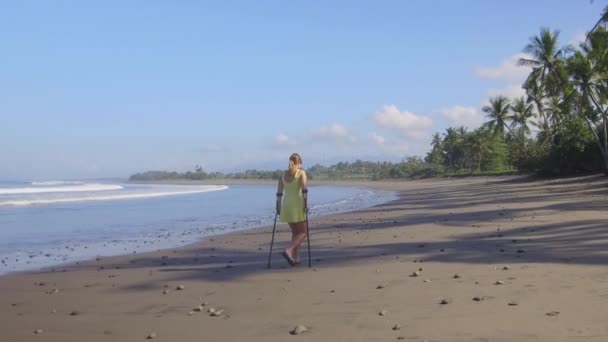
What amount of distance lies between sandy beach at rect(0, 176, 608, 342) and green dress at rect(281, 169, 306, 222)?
0.77 metres

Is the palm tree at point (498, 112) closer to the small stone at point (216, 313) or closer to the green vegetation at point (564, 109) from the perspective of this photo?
the green vegetation at point (564, 109)

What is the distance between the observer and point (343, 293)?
672cm

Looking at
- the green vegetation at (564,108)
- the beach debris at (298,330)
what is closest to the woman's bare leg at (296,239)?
the beach debris at (298,330)

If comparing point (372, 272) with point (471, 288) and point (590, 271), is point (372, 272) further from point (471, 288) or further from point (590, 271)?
point (590, 271)

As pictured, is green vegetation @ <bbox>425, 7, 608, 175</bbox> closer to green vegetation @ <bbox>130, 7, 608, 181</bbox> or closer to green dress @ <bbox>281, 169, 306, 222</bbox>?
green vegetation @ <bbox>130, 7, 608, 181</bbox>

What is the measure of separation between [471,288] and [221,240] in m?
8.80

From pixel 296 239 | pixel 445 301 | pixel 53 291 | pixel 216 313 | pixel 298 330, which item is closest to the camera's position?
pixel 298 330

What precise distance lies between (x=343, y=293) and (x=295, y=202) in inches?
109

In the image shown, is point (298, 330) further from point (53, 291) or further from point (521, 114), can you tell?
point (521, 114)

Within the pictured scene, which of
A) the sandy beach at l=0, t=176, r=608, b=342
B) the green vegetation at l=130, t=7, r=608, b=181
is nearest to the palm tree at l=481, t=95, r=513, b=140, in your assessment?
the green vegetation at l=130, t=7, r=608, b=181

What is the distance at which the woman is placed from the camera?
9211mm

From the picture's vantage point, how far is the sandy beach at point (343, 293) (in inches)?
200

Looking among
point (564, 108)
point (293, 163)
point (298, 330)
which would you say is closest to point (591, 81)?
point (564, 108)

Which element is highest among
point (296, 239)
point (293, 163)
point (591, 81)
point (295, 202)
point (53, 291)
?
point (591, 81)
